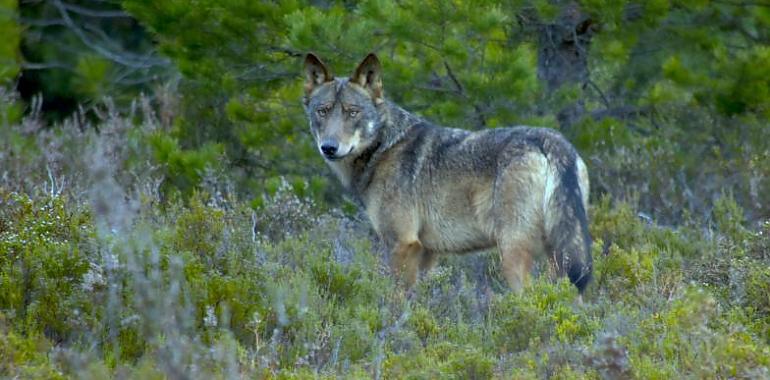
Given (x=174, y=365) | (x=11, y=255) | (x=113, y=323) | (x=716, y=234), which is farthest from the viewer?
(x=716, y=234)

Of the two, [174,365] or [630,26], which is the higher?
[174,365]

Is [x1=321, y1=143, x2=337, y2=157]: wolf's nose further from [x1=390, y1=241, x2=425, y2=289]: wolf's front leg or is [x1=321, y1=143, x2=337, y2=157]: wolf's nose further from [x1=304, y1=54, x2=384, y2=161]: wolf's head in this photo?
[x1=390, y1=241, x2=425, y2=289]: wolf's front leg

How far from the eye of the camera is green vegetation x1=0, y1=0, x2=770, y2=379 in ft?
16.1

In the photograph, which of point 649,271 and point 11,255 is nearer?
point 11,255

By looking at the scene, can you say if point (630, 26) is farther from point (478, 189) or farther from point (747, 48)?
point (478, 189)

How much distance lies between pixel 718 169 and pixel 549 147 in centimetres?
395

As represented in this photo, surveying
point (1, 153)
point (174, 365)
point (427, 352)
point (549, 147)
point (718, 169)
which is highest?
point (174, 365)

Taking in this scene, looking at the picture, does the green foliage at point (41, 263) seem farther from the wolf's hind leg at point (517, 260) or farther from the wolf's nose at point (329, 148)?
the wolf's hind leg at point (517, 260)

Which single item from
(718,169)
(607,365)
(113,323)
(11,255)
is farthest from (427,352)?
(718,169)

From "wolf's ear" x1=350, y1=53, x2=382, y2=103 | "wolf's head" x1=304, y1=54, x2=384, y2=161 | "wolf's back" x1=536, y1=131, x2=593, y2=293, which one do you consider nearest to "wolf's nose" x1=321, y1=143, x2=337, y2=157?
"wolf's head" x1=304, y1=54, x2=384, y2=161

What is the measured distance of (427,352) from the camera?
5.30m

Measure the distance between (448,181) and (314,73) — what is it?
124 centimetres

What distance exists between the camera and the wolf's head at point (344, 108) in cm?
693

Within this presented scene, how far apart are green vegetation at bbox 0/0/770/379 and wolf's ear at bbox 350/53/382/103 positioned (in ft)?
3.64
